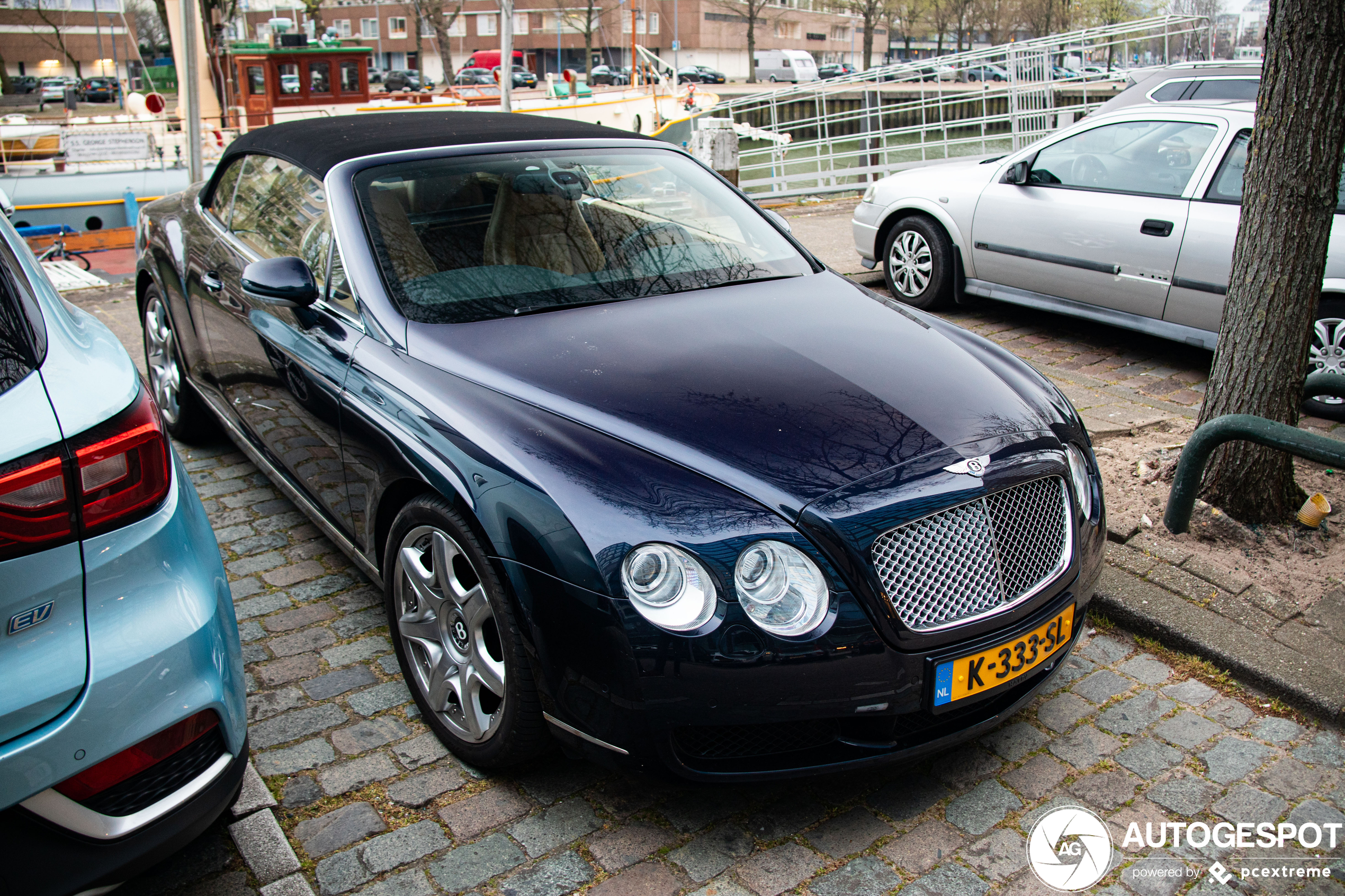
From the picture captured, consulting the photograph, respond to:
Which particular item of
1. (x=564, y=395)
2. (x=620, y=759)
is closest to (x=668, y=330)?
(x=564, y=395)

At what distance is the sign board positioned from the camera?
18.1m

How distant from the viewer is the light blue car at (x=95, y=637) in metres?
1.75

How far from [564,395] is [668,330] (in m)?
0.54

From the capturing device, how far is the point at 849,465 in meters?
2.48

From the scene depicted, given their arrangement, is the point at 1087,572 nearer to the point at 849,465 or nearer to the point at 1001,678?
the point at 1001,678

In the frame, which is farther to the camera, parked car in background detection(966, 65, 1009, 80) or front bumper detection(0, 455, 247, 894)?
parked car in background detection(966, 65, 1009, 80)

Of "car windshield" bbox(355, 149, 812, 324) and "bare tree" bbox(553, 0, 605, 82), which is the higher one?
"bare tree" bbox(553, 0, 605, 82)

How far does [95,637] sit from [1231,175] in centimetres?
620

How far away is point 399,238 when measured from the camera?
10.8ft

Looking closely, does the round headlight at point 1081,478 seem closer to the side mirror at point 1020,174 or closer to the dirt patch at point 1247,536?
the dirt patch at point 1247,536

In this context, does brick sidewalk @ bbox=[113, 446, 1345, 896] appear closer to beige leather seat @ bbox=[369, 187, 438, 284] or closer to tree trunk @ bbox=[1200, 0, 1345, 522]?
tree trunk @ bbox=[1200, 0, 1345, 522]

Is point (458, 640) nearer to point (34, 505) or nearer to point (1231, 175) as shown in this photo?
point (34, 505)

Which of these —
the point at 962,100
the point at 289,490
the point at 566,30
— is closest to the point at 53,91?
the point at 566,30

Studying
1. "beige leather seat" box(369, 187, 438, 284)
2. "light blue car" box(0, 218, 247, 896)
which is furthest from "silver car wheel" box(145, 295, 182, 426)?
"light blue car" box(0, 218, 247, 896)
